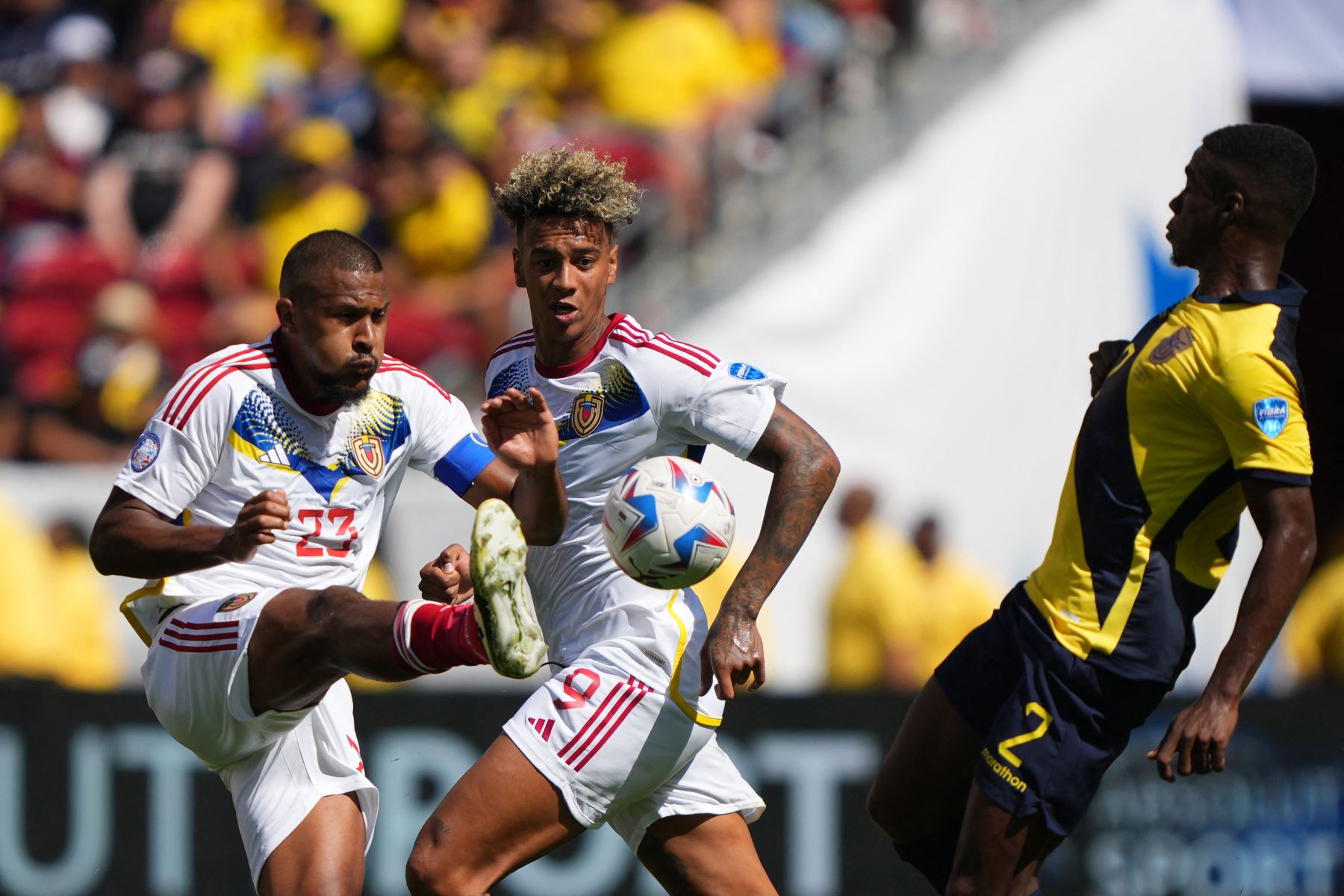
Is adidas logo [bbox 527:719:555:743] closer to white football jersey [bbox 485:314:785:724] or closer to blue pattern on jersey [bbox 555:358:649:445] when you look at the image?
white football jersey [bbox 485:314:785:724]

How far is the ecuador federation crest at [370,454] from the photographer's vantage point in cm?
519

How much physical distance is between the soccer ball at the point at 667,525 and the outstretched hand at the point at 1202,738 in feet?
4.20

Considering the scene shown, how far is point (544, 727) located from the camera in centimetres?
472

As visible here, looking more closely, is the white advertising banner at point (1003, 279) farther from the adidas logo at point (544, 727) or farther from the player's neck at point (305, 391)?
the adidas logo at point (544, 727)

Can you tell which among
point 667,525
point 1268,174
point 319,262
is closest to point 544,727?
point 667,525

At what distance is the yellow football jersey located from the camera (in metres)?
4.50

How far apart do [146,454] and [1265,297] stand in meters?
3.14

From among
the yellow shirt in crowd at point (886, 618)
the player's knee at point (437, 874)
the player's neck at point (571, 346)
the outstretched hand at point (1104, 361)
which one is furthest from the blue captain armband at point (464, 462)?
the yellow shirt in crowd at point (886, 618)

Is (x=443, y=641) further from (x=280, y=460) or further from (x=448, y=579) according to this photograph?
(x=280, y=460)

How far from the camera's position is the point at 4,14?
1332 centimetres

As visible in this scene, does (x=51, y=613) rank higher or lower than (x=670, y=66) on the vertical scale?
lower

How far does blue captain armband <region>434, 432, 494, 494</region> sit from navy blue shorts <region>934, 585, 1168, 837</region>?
171cm

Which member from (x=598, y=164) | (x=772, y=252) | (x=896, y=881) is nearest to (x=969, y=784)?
(x=598, y=164)

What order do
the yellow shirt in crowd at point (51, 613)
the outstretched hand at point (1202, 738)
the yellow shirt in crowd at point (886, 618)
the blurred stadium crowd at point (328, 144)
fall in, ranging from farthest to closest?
the blurred stadium crowd at point (328, 144)
the yellow shirt in crowd at point (886, 618)
the yellow shirt in crowd at point (51, 613)
the outstretched hand at point (1202, 738)
